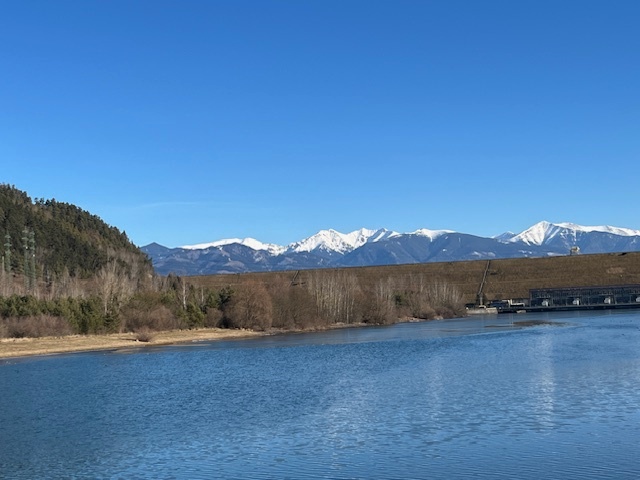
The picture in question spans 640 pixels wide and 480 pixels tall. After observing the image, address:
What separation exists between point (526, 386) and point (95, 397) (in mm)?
22377

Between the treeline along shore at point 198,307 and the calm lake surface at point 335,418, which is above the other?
the treeline along shore at point 198,307

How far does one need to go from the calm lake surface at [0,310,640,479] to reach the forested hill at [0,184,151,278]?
94911 mm

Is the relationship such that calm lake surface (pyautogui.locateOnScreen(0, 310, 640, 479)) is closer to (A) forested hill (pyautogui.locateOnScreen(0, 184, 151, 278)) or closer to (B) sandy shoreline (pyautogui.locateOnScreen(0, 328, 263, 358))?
(B) sandy shoreline (pyautogui.locateOnScreen(0, 328, 263, 358))

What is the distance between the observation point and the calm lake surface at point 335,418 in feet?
80.0

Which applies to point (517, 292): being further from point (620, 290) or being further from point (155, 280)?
point (155, 280)

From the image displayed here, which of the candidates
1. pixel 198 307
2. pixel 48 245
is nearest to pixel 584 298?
pixel 198 307

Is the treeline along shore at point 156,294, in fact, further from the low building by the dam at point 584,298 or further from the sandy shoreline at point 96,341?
the low building by the dam at point 584,298

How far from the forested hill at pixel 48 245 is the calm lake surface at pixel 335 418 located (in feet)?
311

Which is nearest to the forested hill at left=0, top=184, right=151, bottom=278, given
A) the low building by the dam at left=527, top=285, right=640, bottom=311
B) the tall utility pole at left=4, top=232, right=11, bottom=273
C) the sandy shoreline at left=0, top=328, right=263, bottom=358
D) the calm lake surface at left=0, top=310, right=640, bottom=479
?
the tall utility pole at left=4, top=232, right=11, bottom=273

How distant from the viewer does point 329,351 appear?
7069 cm

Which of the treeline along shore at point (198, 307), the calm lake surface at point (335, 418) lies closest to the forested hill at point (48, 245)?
the treeline along shore at point (198, 307)

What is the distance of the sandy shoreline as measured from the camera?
78919mm

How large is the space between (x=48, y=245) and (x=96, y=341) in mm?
87057

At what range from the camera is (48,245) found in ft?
550
